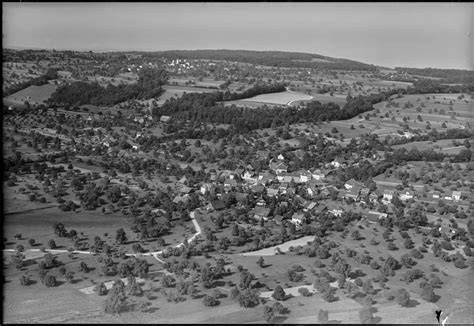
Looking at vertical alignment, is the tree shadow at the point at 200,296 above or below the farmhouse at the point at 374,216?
below

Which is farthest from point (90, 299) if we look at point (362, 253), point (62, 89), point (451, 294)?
point (62, 89)

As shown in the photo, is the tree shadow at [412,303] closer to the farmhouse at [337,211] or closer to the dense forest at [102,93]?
the farmhouse at [337,211]

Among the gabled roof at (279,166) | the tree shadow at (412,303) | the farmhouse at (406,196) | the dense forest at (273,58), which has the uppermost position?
the dense forest at (273,58)

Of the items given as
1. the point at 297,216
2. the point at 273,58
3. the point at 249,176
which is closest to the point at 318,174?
the point at 249,176

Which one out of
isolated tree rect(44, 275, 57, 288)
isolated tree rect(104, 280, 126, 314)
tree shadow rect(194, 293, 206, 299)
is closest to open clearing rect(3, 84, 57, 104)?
isolated tree rect(44, 275, 57, 288)

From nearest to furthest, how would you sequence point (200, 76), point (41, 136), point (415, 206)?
1. point (415, 206)
2. point (41, 136)
3. point (200, 76)

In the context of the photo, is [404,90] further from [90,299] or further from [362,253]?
[90,299]

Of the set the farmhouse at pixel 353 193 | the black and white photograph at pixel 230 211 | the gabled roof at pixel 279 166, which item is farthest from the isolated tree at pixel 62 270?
the gabled roof at pixel 279 166
